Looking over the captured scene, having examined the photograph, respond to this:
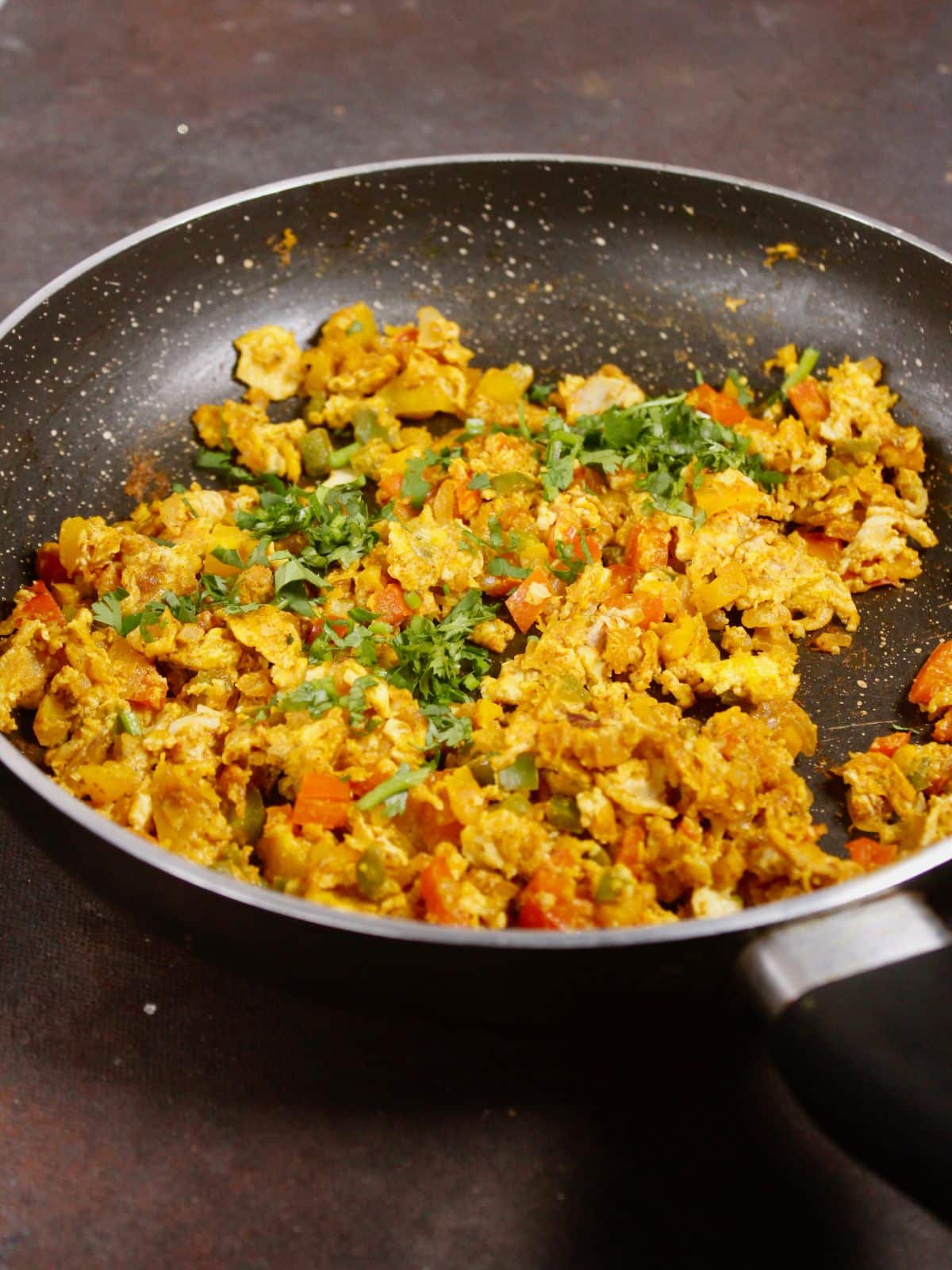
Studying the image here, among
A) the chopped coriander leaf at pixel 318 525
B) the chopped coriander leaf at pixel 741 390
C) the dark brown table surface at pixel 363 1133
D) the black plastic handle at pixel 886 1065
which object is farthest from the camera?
the chopped coriander leaf at pixel 741 390

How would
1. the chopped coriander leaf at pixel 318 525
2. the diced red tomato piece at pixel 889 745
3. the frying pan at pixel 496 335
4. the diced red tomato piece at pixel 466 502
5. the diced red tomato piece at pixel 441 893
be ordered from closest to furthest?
the frying pan at pixel 496 335 → the diced red tomato piece at pixel 441 893 → the diced red tomato piece at pixel 889 745 → the chopped coriander leaf at pixel 318 525 → the diced red tomato piece at pixel 466 502

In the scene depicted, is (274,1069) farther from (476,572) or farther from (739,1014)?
(476,572)

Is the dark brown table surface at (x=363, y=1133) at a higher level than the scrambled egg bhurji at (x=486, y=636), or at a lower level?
lower

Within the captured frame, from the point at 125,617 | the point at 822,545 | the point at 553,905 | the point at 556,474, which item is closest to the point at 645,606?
the point at 556,474

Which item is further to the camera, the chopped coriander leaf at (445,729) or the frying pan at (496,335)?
the chopped coriander leaf at (445,729)

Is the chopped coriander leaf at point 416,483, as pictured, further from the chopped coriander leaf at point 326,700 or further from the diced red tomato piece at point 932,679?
the diced red tomato piece at point 932,679

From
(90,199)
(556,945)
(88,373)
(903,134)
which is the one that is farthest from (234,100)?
(556,945)

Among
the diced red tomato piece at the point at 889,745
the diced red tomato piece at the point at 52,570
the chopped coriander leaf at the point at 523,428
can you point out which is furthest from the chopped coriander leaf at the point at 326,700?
the diced red tomato piece at the point at 889,745
